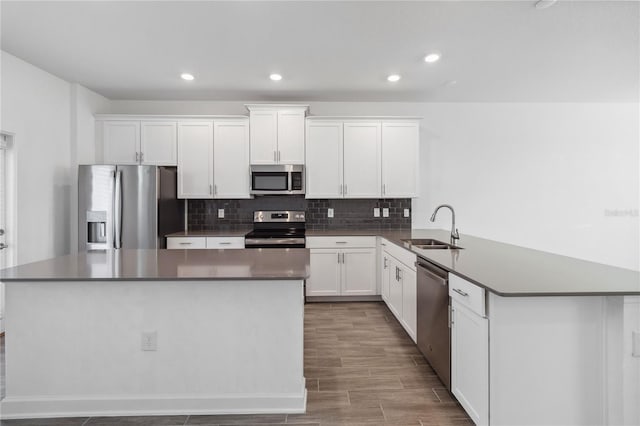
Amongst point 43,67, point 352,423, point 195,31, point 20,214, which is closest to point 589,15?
point 195,31

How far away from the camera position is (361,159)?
4742 millimetres

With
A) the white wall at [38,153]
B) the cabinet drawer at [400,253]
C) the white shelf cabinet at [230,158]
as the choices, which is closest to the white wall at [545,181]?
the cabinet drawer at [400,253]

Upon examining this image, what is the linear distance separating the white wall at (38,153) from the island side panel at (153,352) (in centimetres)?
198

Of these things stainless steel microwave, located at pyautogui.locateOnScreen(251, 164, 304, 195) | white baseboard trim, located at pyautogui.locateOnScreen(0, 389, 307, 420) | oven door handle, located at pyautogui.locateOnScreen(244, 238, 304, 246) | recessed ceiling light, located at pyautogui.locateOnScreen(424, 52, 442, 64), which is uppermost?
recessed ceiling light, located at pyautogui.locateOnScreen(424, 52, 442, 64)

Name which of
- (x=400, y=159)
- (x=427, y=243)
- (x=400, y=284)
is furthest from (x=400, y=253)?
(x=400, y=159)

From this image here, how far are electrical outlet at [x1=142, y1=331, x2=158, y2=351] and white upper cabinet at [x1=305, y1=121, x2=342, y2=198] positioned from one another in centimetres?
287

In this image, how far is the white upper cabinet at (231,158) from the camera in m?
4.68

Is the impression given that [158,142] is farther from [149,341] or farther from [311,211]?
[149,341]

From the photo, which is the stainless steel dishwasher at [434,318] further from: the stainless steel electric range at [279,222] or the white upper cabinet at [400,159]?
the stainless steel electric range at [279,222]

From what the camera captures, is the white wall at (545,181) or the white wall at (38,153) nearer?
the white wall at (38,153)

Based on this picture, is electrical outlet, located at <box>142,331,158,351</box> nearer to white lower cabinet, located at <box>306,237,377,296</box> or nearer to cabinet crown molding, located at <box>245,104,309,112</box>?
white lower cabinet, located at <box>306,237,377,296</box>

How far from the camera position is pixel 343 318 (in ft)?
13.1

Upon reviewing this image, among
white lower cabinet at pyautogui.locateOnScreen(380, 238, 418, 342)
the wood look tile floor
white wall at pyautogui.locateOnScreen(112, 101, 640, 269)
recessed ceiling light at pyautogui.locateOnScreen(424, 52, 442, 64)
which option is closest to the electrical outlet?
the wood look tile floor

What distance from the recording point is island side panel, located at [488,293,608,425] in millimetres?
1774
